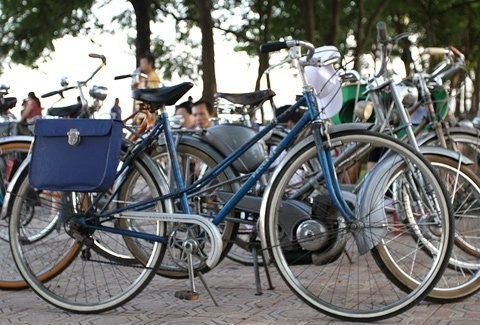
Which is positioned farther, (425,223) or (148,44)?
(148,44)

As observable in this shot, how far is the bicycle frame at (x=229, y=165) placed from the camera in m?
4.01

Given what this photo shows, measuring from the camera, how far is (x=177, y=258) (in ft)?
14.3

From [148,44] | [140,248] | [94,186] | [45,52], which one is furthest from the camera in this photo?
[45,52]

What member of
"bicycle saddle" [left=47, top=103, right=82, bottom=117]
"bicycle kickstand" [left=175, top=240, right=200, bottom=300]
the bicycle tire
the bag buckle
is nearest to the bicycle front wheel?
the bicycle tire

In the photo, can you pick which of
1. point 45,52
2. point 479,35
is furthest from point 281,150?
point 479,35

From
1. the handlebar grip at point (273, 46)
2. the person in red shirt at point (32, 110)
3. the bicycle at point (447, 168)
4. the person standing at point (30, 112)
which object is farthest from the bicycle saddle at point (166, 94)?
the person in red shirt at point (32, 110)

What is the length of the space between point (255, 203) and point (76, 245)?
103 cm

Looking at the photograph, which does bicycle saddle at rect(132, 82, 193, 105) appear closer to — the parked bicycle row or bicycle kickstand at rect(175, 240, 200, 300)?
the parked bicycle row

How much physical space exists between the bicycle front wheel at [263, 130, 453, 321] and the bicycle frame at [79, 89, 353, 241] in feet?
0.24

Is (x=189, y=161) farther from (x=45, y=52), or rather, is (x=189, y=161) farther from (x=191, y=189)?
(x=45, y=52)

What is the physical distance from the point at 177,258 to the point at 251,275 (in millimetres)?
1186

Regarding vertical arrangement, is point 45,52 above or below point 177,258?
above

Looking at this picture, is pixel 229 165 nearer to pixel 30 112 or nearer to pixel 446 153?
pixel 446 153

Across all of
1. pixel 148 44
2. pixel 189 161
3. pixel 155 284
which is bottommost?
pixel 155 284
